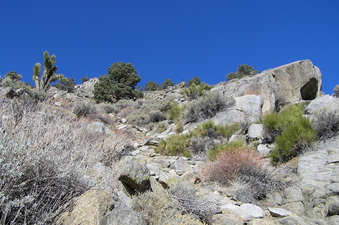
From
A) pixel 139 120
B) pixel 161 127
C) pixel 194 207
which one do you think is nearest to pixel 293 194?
pixel 194 207

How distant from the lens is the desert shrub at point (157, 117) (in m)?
11.5

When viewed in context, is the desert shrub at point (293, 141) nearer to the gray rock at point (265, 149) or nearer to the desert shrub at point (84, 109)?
the gray rock at point (265, 149)

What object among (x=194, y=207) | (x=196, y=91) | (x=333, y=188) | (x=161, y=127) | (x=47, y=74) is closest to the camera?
(x=194, y=207)

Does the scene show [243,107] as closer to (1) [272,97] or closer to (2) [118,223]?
(1) [272,97]

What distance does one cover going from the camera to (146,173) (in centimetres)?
318

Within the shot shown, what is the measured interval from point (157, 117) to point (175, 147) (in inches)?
183

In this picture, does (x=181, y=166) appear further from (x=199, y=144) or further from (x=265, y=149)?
(x=265, y=149)

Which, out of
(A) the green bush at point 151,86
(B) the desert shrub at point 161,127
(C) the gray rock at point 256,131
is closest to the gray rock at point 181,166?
(C) the gray rock at point 256,131

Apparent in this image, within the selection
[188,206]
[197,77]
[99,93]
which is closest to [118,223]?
[188,206]

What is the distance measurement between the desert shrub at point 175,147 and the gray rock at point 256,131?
5.91ft

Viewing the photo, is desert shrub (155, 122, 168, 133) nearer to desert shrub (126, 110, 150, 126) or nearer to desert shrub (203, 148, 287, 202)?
desert shrub (126, 110, 150, 126)

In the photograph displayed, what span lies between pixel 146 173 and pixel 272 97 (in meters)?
9.96

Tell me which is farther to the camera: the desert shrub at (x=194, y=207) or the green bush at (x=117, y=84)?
the green bush at (x=117, y=84)

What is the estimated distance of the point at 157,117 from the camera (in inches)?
458
